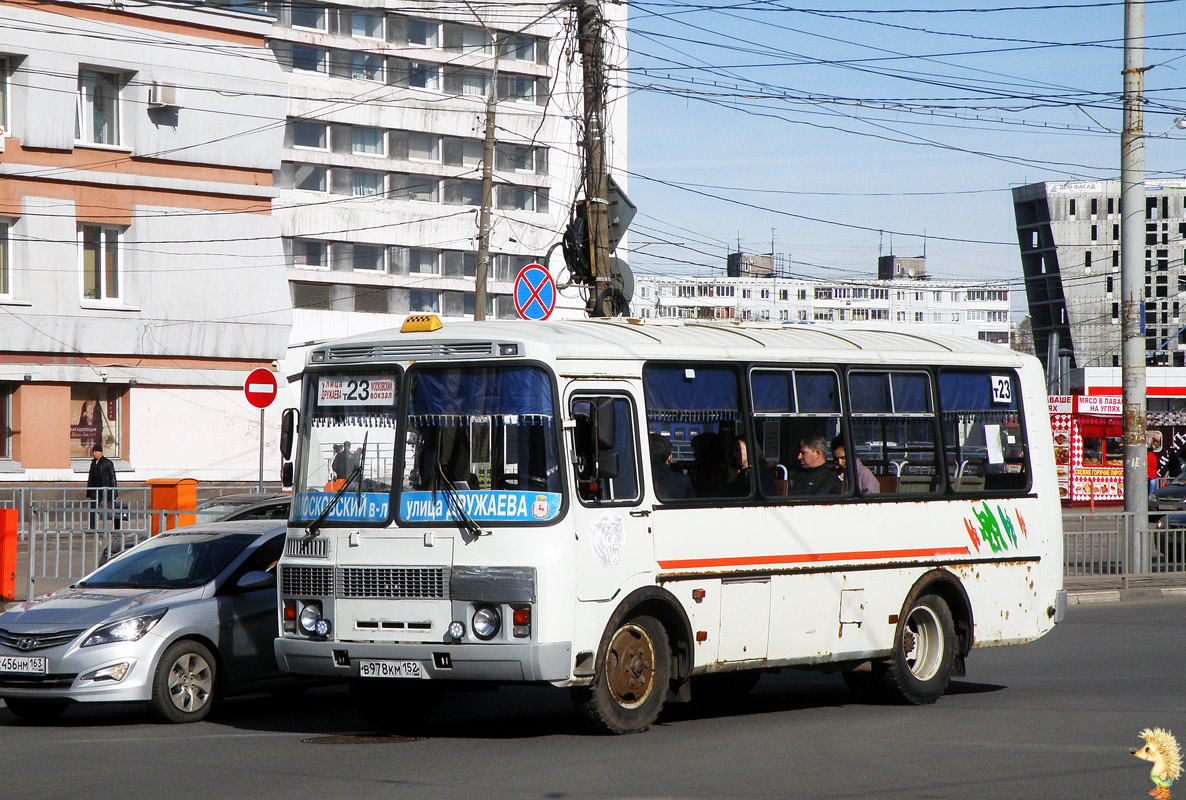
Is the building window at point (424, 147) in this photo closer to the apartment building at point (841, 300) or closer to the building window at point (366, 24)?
the building window at point (366, 24)

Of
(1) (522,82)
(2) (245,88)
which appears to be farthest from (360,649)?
(1) (522,82)

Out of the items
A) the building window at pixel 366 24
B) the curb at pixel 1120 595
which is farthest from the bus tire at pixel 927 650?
the building window at pixel 366 24

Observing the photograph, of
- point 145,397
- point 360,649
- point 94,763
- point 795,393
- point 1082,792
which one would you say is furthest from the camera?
point 145,397

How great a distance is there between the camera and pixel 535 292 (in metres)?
18.0

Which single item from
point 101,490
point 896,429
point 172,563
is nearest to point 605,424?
point 896,429

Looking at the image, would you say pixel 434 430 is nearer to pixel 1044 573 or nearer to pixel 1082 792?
pixel 1082 792

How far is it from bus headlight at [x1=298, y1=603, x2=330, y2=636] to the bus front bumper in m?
0.07

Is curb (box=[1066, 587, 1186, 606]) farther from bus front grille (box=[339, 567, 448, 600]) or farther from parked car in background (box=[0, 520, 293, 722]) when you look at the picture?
bus front grille (box=[339, 567, 448, 600])

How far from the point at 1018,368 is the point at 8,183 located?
24821mm

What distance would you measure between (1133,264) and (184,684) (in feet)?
61.8

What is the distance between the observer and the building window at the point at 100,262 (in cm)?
3341

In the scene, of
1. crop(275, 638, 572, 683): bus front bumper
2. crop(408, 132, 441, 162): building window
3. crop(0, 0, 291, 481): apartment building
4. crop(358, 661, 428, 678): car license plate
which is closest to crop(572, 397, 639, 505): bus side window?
crop(275, 638, 572, 683): bus front bumper

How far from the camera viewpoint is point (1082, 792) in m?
8.16

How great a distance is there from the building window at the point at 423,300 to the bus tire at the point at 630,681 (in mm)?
53893
